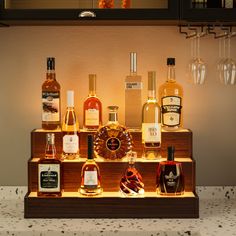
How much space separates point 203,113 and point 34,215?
3.05 feet

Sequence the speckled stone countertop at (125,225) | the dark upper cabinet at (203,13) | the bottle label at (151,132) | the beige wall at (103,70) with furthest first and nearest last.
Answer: the beige wall at (103,70) < the bottle label at (151,132) < the dark upper cabinet at (203,13) < the speckled stone countertop at (125,225)

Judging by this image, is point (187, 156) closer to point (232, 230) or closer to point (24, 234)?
point (232, 230)

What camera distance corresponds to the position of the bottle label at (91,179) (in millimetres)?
2418

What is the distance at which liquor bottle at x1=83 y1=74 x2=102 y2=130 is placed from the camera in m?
2.58

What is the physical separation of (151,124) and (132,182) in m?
0.26

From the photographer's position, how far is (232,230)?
7.35 ft

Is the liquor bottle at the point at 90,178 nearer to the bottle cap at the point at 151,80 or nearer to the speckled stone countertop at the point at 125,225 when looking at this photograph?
the speckled stone countertop at the point at 125,225

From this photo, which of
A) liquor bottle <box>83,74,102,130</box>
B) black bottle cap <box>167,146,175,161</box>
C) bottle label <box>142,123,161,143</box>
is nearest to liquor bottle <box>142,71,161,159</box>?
bottle label <box>142,123,161,143</box>

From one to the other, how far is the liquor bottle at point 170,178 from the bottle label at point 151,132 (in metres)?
0.10

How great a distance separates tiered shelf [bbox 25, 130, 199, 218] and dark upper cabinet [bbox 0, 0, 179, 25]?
1.63ft

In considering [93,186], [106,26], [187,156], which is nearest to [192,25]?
[106,26]

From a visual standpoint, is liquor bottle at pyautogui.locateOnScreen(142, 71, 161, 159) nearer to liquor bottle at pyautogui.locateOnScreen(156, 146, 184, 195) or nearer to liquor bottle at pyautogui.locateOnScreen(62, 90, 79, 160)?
liquor bottle at pyautogui.locateOnScreen(156, 146, 184, 195)

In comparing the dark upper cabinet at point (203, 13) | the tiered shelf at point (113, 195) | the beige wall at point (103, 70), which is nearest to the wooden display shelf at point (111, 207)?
the tiered shelf at point (113, 195)

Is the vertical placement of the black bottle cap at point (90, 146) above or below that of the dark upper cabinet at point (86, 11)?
below
